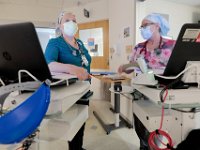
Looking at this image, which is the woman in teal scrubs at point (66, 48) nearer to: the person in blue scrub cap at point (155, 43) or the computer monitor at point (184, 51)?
the person in blue scrub cap at point (155, 43)

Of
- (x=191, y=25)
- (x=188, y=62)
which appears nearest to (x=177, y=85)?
(x=188, y=62)

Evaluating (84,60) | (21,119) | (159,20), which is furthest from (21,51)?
(159,20)

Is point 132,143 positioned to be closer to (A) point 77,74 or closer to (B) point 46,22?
(A) point 77,74

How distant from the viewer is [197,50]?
750 millimetres

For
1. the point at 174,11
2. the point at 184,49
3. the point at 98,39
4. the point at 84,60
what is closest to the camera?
the point at 184,49

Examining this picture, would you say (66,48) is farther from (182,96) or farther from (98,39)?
(98,39)

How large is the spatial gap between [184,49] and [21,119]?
689mm

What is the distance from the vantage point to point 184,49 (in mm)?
737

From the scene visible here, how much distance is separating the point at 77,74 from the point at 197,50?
1.98 feet

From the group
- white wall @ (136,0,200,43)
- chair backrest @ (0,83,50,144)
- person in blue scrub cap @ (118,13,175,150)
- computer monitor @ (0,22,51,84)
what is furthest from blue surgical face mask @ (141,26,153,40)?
white wall @ (136,0,200,43)

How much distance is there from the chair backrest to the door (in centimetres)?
385

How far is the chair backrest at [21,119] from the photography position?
0.51 meters

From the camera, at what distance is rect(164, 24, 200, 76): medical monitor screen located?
2.27ft

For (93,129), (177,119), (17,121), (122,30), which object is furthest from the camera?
(122,30)
